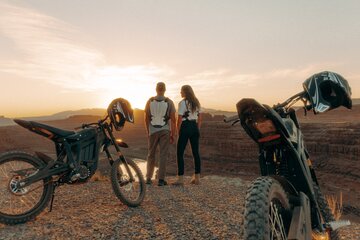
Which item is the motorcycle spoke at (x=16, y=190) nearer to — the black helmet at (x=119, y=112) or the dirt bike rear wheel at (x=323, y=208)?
the black helmet at (x=119, y=112)

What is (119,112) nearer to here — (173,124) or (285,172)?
(173,124)

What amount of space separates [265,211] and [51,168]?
11.5ft

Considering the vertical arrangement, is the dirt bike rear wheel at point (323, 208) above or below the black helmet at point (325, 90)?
below

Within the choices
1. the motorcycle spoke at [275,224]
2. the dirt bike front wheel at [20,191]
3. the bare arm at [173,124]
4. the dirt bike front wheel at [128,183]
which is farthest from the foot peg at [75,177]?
the bare arm at [173,124]

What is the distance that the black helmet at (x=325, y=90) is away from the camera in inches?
111

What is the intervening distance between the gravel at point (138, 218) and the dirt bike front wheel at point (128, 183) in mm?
148

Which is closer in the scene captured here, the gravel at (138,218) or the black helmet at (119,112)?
the gravel at (138,218)

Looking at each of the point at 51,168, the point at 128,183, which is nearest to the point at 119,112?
the point at 128,183

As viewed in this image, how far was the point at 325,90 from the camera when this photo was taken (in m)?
2.95

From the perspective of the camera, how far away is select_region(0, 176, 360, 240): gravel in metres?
4.25

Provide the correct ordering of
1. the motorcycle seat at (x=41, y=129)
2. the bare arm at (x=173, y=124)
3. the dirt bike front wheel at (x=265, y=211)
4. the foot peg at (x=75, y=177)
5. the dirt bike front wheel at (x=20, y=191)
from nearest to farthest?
the dirt bike front wheel at (x=265, y=211) → the dirt bike front wheel at (x=20, y=191) → the motorcycle seat at (x=41, y=129) → the foot peg at (x=75, y=177) → the bare arm at (x=173, y=124)

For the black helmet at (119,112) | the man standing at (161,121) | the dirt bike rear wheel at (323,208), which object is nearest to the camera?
the dirt bike rear wheel at (323,208)

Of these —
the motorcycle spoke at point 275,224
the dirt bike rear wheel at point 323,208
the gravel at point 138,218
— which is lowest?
the gravel at point 138,218

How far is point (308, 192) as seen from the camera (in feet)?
9.07
